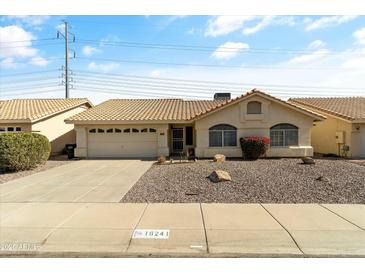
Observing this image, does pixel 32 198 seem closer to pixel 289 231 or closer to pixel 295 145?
pixel 289 231

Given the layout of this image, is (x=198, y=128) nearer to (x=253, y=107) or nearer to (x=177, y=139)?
(x=177, y=139)

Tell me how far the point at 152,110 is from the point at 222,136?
6.26 meters

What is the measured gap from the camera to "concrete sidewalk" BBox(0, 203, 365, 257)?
16.0 ft

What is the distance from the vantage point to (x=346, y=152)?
18.2 m

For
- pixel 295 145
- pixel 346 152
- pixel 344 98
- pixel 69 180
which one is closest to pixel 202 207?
pixel 69 180

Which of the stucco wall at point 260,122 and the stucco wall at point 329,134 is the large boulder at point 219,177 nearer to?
the stucco wall at point 260,122

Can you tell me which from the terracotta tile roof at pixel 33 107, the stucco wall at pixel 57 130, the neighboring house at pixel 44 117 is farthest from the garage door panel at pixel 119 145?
the terracotta tile roof at pixel 33 107

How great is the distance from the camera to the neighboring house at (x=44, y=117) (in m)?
19.2

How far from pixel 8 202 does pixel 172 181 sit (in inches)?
201

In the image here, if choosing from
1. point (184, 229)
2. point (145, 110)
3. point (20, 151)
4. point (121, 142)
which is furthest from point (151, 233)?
point (145, 110)

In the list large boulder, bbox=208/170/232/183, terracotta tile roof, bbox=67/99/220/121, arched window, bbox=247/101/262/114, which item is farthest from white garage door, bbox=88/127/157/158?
large boulder, bbox=208/170/232/183

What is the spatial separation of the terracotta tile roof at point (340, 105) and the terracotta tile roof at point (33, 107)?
18762 millimetres

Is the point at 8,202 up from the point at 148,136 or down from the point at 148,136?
down

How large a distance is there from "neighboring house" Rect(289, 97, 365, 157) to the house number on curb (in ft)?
52.3
